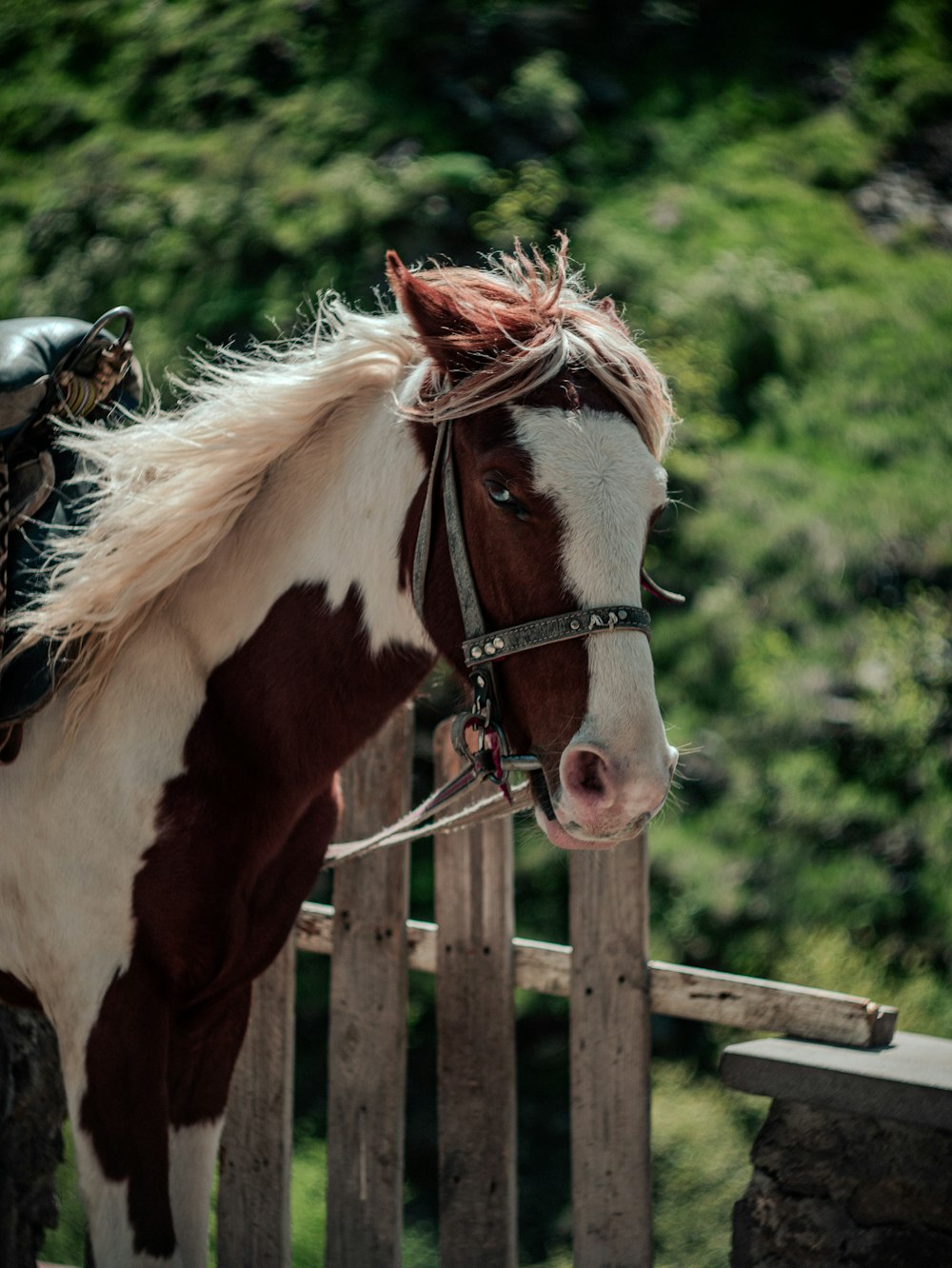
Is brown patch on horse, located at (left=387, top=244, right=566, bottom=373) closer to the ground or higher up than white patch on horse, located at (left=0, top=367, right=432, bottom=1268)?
higher up

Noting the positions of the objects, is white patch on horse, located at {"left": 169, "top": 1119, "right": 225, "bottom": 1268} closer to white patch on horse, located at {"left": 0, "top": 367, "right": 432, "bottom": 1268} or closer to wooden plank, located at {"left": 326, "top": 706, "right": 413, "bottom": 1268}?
white patch on horse, located at {"left": 0, "top": 367, "right": 432, "bottom": 1268}

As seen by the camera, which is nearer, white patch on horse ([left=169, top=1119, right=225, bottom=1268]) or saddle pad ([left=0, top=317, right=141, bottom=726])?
saddle pad ([left=0, top=317, right=141, bottom=726])

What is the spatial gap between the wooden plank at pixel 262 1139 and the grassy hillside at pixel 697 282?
98.4 inches

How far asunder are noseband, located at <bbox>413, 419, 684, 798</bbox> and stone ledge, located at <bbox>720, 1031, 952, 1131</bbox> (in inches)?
31.3

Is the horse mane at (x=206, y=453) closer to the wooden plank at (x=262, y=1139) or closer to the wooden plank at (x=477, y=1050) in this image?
the wooden plank at (x=477, y=1050)

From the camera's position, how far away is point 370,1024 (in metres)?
2.98

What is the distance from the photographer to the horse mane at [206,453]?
2.06 m

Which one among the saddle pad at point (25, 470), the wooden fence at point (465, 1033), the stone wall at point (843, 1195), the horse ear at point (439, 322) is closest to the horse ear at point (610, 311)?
the horse ear at point (439, 322)

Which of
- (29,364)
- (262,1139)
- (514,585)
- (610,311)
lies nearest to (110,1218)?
(262,1139)

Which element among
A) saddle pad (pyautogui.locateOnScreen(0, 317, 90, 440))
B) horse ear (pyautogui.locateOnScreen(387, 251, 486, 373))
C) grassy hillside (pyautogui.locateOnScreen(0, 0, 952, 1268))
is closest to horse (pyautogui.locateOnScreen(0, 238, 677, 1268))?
horse ear (pyautogui.locateOnScreen(387, 251, 486, 373))

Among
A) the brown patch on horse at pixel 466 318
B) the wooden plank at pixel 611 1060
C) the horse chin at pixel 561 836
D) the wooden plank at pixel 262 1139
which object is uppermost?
the brown patch on horse at pixel 466 318

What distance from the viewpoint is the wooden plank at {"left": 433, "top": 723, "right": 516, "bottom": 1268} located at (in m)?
2.83

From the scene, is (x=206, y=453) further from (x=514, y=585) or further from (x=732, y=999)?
(x=732, y=999)

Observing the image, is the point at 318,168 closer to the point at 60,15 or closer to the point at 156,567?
the point at 60,15
